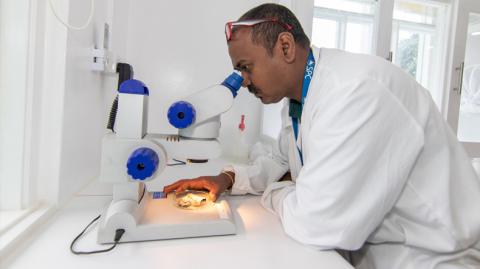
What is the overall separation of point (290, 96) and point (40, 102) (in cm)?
75

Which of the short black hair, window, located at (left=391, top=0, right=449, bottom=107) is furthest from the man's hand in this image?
window, located at (left=391, top=0, right=449, bottom=107)

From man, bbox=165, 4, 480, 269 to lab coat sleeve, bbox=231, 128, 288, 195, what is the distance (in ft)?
0.43

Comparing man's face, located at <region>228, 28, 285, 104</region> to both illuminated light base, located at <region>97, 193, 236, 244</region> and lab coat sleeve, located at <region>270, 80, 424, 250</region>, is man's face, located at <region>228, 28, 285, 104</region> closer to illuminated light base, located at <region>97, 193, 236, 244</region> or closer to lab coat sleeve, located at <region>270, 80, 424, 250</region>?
lab coat sleeve, located at <region>270, 80, 424, 250</region>

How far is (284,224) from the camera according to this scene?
740 millimetres

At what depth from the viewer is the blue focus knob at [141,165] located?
24.5 inches

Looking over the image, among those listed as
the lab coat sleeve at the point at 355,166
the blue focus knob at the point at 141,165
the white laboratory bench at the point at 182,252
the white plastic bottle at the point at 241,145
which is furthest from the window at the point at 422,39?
the blue focus knob at the point at 141,165

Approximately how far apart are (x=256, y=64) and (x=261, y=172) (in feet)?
1.28

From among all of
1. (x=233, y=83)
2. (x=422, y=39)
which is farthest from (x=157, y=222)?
(x=422, y=39)

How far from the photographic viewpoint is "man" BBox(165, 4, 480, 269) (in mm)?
650

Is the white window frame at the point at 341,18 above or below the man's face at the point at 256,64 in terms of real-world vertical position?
above

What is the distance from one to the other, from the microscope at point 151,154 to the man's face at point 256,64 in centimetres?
21

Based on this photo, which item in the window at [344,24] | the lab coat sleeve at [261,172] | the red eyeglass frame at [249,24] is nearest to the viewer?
the red eyeglass frame at [249,24]

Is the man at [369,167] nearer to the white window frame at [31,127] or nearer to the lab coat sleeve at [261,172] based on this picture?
the lab coat sleeve at [261,172]

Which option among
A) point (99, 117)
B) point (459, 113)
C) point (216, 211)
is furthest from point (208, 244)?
point (459, 113)
